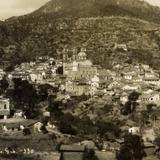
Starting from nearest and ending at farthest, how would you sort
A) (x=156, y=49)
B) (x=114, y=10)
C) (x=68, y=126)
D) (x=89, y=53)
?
(x=68, y=126) < (x=89, y=53) < (x=156, y=49) < (x=114, y=10)

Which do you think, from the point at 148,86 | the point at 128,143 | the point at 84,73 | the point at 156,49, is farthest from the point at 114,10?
the point at 128,143

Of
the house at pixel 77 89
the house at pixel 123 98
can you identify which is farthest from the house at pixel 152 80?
the house at pixel 123 98

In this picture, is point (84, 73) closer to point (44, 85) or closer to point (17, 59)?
point (44, 85)

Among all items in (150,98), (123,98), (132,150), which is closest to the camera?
(132,150)

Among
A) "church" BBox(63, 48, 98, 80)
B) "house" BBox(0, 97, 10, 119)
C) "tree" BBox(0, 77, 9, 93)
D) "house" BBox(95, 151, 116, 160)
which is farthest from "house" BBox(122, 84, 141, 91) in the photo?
"house" BBox(95, 151, 116, 160)

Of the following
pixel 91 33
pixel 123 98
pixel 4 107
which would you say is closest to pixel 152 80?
pixel 123 98

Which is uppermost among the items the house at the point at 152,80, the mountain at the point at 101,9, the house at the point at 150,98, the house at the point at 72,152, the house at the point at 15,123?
the mountain at the point at 101,9

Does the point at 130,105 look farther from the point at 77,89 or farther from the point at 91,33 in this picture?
the point at 91,33

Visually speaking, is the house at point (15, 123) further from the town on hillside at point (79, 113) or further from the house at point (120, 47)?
the house at point (120, 47)
